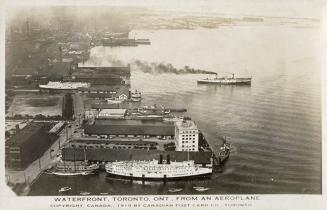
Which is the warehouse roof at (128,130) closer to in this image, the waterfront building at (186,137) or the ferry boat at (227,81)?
the waterfront building at (186,137)

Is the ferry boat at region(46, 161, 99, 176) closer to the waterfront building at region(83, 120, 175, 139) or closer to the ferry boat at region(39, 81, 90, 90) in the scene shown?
the waterfront building at region(83, 120, 175, 139)

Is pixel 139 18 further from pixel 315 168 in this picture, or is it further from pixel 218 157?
pixel 315 168

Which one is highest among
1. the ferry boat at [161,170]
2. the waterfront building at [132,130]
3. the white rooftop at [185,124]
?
the white rooftop at [185,124]

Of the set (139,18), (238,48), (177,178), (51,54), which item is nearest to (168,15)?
(139,18)

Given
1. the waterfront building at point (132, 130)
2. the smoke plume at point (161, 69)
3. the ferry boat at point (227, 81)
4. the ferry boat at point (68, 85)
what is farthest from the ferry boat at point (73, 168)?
the ferry boat at point (227, 81)

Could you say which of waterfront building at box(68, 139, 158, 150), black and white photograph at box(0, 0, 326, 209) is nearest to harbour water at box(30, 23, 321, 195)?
black and white photograph at box(0, 0, 326, 209)

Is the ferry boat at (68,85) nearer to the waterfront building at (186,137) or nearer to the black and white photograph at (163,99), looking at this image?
the black and white photograph at (163,99)

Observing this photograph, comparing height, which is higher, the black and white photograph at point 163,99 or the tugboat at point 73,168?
the black and white photograph at point 163,99
